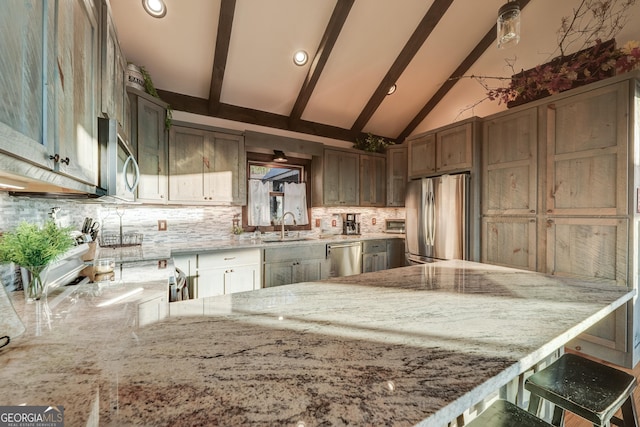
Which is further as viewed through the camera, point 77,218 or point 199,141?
point 199,141

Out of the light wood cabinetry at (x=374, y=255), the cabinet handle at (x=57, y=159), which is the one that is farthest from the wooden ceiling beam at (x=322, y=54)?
the cabinet handle at (x=57, y=159)

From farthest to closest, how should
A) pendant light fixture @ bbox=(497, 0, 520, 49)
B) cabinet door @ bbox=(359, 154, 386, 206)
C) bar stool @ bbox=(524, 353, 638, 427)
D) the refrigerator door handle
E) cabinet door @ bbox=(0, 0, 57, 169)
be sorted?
cabinet door @ bbox=(359, 154, 386, 206)
the refrigerator door handle
pendant light fixture @ bbox=(497, 0, 520, 49)
bar stool @ bbox=(524, 353, 638, 427)
cabinet door @ bbox=(0, 0, 57, 169)

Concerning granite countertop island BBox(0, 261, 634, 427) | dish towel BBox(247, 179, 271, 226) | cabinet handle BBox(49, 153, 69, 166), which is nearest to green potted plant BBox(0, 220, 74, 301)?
granite countertop island BBox(0, 261, 634, 427)

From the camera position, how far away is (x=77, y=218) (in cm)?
224

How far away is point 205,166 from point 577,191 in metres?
3.85

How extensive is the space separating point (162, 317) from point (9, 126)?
0.67 m

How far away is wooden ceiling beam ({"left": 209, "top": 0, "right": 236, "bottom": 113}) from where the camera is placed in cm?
263

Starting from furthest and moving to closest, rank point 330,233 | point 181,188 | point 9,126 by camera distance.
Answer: point 330,233 < point 181,188 < point 9,126

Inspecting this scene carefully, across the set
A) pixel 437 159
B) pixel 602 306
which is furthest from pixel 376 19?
pixel 602 306

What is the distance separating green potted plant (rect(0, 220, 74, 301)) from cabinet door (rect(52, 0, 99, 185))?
0.92ft

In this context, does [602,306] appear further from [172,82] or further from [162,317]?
[172,82]

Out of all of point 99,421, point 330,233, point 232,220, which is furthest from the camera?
point 330,233

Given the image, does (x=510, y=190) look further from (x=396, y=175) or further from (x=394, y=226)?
(x=394, y=226)

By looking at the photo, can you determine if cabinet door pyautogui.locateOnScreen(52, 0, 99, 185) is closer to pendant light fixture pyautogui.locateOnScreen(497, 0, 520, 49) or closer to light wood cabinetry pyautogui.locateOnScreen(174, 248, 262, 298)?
light wood cabinetry pyautogui.locateOnScreen(174, 248, 262, 298)
